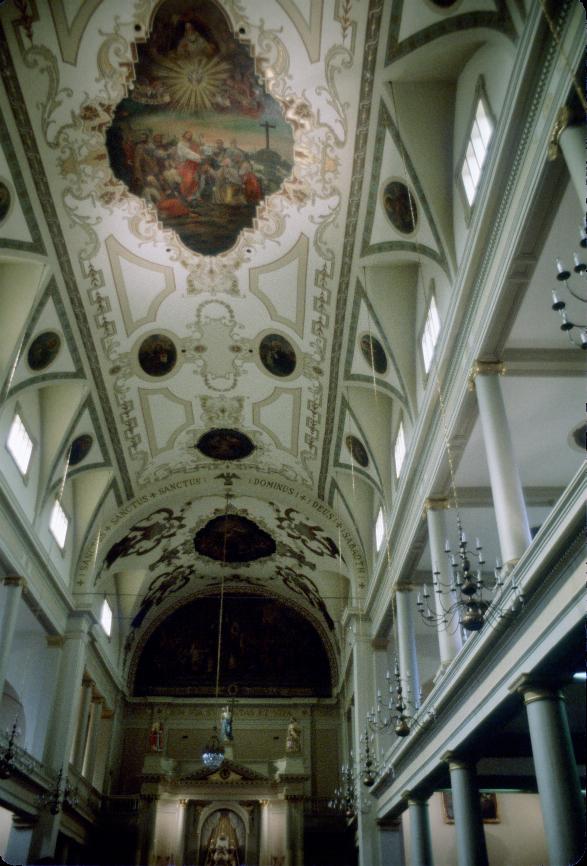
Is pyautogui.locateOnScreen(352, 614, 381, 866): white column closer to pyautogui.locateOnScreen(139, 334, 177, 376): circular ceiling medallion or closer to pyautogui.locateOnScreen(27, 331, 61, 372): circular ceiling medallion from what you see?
pyautogui.locateOnScreen(139, 334, 177, 376): circular ceiling medallion

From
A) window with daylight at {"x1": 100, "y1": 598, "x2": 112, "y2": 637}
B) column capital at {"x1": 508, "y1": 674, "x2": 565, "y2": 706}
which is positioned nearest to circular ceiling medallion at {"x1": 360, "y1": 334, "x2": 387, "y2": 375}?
column capital at {"x1": 508, "y1": 674, "x2": 565, "y2": 706}

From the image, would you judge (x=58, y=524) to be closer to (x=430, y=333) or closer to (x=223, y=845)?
(x=430, y=333)

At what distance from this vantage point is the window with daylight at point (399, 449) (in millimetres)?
14996

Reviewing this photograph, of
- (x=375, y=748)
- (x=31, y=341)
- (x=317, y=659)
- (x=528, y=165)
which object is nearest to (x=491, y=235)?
(x=528, y=165)

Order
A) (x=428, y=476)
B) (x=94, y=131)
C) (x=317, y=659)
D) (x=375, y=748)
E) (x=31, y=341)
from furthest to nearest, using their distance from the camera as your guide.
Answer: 1. (x=317, y=659)
2. (x=375, y=748)
3. (x=31, y=341)
4. (x=428, y=476)
5. (x=94, y=131)

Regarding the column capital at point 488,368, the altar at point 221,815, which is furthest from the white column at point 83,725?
the column capital at point 488,368

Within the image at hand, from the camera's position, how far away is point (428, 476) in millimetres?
12500

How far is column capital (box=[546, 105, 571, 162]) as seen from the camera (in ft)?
21.7

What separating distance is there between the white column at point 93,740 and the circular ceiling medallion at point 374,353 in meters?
14.5

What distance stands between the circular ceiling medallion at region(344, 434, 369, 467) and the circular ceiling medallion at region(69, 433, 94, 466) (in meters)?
6.08

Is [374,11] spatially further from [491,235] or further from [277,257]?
[277,257]

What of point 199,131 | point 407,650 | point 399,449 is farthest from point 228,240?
point 407,650

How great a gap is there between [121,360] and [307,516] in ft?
24.2

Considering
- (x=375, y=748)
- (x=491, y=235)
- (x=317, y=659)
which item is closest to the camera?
(x=491, y=235)
